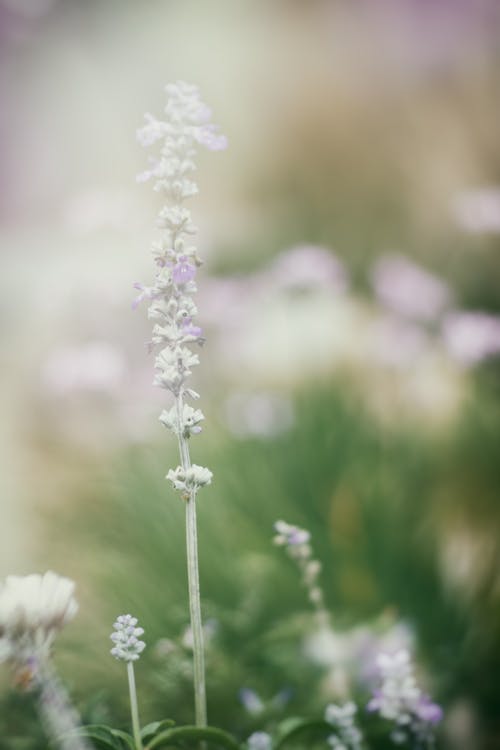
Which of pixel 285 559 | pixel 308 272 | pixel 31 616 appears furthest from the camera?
pixel 308 272

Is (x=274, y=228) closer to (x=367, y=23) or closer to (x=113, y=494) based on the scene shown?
(x=367, y=23)

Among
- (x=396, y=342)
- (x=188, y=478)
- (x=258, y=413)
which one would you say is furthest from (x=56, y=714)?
(x=396, y=342)

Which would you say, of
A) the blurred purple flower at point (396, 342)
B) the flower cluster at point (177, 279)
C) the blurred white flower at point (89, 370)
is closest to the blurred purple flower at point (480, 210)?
the blurred purple flower at point (396, 342)

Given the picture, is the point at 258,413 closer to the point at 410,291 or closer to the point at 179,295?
the point at 410,291

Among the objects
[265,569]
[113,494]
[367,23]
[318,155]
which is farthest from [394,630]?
[367,23]

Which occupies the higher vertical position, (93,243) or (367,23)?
(367,23)

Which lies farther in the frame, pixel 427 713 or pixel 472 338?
pixel 472 338

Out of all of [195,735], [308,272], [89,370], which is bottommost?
[195,735]

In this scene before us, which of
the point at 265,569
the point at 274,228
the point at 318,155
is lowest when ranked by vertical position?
the point at 265,569
